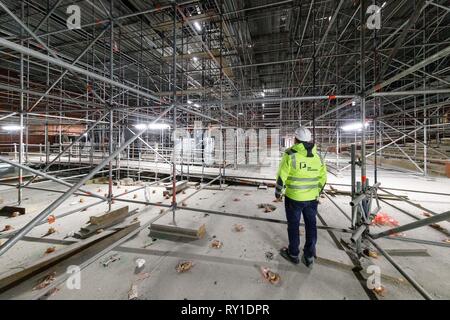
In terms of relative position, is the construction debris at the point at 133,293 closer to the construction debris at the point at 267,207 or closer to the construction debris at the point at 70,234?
the construction debris at the point at 70,234

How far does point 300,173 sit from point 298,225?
2.47 feet

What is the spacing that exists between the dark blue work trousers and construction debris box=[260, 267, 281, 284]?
44 centimetres

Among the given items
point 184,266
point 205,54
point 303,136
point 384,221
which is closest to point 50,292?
point 184,266

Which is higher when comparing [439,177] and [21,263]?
[439,177]

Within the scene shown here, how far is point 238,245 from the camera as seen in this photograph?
3.00m

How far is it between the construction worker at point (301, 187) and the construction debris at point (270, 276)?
1.34ft

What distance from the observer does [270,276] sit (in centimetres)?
227

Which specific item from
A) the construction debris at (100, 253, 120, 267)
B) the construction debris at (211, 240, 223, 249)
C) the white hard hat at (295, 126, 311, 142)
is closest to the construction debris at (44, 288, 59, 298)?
the construction debris at (100, 253, 120, 267)

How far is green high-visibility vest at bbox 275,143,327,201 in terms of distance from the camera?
247 centimetres

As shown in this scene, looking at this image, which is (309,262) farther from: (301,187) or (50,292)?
(50,292)
